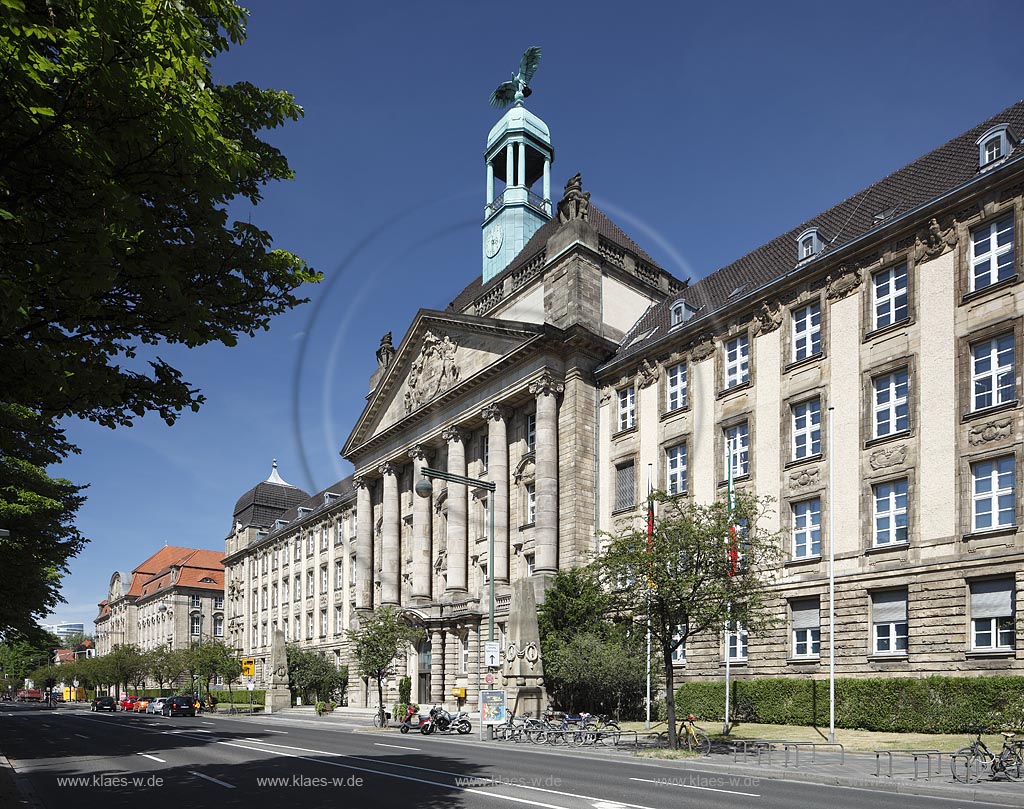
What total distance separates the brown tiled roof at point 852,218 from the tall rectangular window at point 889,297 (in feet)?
5.77

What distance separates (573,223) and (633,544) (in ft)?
85.7

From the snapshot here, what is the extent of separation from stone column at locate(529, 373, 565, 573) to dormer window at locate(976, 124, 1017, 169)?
22.3 metres

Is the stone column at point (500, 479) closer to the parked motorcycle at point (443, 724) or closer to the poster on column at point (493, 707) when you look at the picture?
the parked motorcycle at point (443, 724)

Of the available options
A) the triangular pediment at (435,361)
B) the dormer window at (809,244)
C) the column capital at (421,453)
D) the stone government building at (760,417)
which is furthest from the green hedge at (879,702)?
the column capital at (421,453)

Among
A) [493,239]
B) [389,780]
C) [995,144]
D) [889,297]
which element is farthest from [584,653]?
[493,239]

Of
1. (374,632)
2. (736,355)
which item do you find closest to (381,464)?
(374,632)

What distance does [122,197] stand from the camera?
8641 mm

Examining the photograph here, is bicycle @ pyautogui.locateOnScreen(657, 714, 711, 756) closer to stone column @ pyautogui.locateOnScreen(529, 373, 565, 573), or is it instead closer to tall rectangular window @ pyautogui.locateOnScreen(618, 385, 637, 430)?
stone column @ pyautogui.locateOnScreen(529, 373, 565, 573)

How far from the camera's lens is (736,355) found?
3844 cm

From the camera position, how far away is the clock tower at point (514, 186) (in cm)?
6569

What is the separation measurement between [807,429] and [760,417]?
236 cm

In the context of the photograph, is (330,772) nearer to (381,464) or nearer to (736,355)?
(736,355)

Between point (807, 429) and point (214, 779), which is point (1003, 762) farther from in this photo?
point (807, 429)

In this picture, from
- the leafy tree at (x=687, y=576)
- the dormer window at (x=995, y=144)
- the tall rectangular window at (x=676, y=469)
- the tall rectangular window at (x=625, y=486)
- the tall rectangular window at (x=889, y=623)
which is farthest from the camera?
the tall rectangular window at (x=625, y=486)
